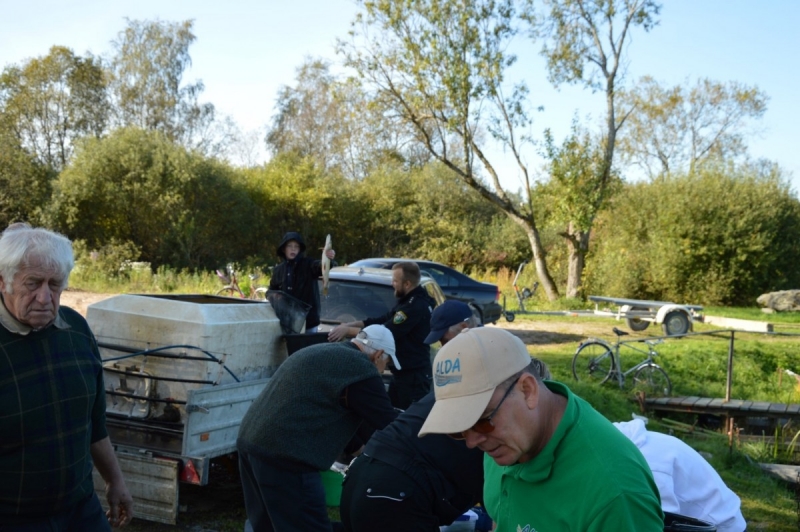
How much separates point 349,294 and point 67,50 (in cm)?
3318

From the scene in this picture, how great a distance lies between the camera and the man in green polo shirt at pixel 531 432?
1.81m

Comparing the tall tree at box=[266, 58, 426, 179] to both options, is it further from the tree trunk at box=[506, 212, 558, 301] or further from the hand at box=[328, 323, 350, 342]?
the hand at box=[328, 323, 350, 342]

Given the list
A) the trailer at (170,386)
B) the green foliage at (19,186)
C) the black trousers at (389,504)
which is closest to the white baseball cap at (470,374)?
the black trousers at (389,504)

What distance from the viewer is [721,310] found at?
79.5ft

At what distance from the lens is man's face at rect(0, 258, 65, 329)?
274 cm

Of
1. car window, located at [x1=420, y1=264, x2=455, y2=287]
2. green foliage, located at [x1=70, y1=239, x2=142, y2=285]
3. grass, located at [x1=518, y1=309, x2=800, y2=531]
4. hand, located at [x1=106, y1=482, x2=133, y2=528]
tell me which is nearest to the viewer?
hand, located at [x1=106, y1=482, x2=133, y2=528]

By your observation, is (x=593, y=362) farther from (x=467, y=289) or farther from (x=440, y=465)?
(x=440, y=465)

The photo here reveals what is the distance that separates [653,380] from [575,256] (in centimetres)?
1482

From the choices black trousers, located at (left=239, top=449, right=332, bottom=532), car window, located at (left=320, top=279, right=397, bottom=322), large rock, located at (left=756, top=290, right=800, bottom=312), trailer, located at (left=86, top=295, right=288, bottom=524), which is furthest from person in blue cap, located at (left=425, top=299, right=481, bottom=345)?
large rock, located at (left=756, top=290, right=800, bottom=312)

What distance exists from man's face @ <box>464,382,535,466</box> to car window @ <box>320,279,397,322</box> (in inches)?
244

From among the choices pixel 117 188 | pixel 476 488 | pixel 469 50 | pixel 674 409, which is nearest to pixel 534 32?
pixel 469 50

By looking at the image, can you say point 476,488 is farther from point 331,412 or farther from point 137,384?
point 137,384

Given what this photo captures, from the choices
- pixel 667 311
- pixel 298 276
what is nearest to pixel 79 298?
pixel 298 276

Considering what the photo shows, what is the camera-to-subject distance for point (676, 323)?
1809 centimetres
